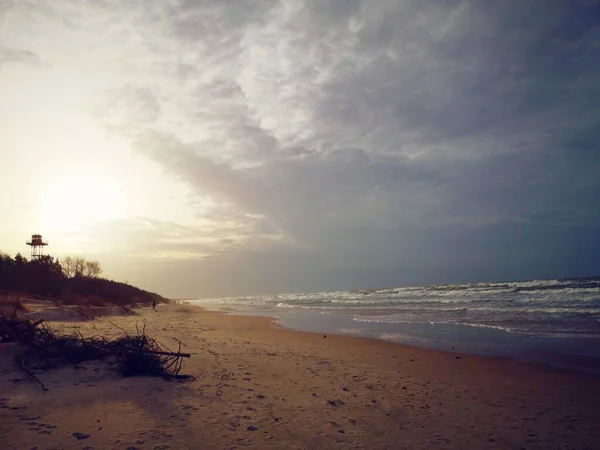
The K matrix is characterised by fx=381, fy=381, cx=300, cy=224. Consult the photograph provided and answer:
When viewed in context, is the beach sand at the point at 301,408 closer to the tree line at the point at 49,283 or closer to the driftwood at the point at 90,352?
the driftwood at the point at 90,352

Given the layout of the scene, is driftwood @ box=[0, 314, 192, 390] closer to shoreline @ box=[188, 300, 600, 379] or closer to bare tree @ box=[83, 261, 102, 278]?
shoreline @ box=[188, 300, 600, 379]

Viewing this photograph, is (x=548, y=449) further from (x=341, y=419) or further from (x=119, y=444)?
(x=119, y=444)

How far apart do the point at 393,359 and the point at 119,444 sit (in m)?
9.14

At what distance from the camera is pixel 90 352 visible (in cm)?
898

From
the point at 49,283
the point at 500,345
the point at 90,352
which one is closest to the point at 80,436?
the point at 90,352

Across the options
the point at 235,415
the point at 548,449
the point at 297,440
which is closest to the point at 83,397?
the point at 235,415

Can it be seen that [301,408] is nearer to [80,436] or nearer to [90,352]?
[80,436]

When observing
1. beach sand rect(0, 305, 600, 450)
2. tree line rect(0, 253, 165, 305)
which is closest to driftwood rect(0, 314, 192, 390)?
beach sand rect(0, 305, 600, 450)

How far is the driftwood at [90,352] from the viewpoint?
27.8 ft

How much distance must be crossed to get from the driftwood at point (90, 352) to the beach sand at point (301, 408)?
274 millimetres

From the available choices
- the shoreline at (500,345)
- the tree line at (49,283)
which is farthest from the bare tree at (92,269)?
the shoreline at (500,345)

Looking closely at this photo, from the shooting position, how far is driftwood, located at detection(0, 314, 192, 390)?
27.8ft

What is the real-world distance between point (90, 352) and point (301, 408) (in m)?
5.35

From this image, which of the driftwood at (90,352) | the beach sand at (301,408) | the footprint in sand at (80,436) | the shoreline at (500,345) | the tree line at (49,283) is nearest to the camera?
the footprint in sand at (80,436)
